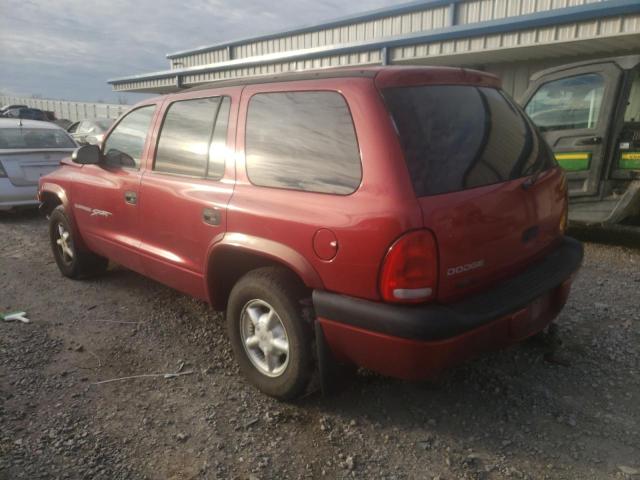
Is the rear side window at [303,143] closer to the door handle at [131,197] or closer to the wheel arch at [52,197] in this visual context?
the door handle at [131,197]

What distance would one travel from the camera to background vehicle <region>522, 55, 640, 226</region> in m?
5.27

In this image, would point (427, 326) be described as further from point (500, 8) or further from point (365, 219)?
point (500, 8)

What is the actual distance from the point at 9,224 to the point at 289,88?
658 centimetres

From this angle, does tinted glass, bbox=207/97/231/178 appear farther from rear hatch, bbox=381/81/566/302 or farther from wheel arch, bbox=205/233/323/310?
rear hatch, bbox=381/81/566/302

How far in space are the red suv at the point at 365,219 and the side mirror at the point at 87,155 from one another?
100cm

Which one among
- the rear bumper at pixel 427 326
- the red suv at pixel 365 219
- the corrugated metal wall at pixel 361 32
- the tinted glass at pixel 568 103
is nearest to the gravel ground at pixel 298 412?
the red suv at pixel 365 219

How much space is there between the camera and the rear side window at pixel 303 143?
2.39 meters

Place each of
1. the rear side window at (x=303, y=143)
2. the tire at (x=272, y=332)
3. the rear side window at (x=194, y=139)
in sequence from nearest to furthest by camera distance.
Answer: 1. the rear side window at (x=303, y=143)
2. the tire at (x=272, y=332)
3. the rear side window at (x=194, y=139)

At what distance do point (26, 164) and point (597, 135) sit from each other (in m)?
7.56

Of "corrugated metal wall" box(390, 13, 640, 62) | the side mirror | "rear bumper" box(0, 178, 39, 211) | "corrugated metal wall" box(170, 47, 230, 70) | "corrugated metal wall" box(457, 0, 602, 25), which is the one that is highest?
"corrugated metal wall" box(457, 0, 602, 25)

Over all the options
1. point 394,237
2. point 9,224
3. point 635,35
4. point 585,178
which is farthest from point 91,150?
point 635,35

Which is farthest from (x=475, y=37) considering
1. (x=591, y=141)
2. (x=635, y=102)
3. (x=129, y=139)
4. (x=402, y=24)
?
(x=129, y=139)

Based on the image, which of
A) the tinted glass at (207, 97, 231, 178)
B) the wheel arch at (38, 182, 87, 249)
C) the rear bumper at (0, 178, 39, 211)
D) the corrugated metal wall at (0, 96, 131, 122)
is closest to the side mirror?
the wheel arch at (38, 182, 87, 249)

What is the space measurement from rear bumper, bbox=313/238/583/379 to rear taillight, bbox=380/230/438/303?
6 centimetres
